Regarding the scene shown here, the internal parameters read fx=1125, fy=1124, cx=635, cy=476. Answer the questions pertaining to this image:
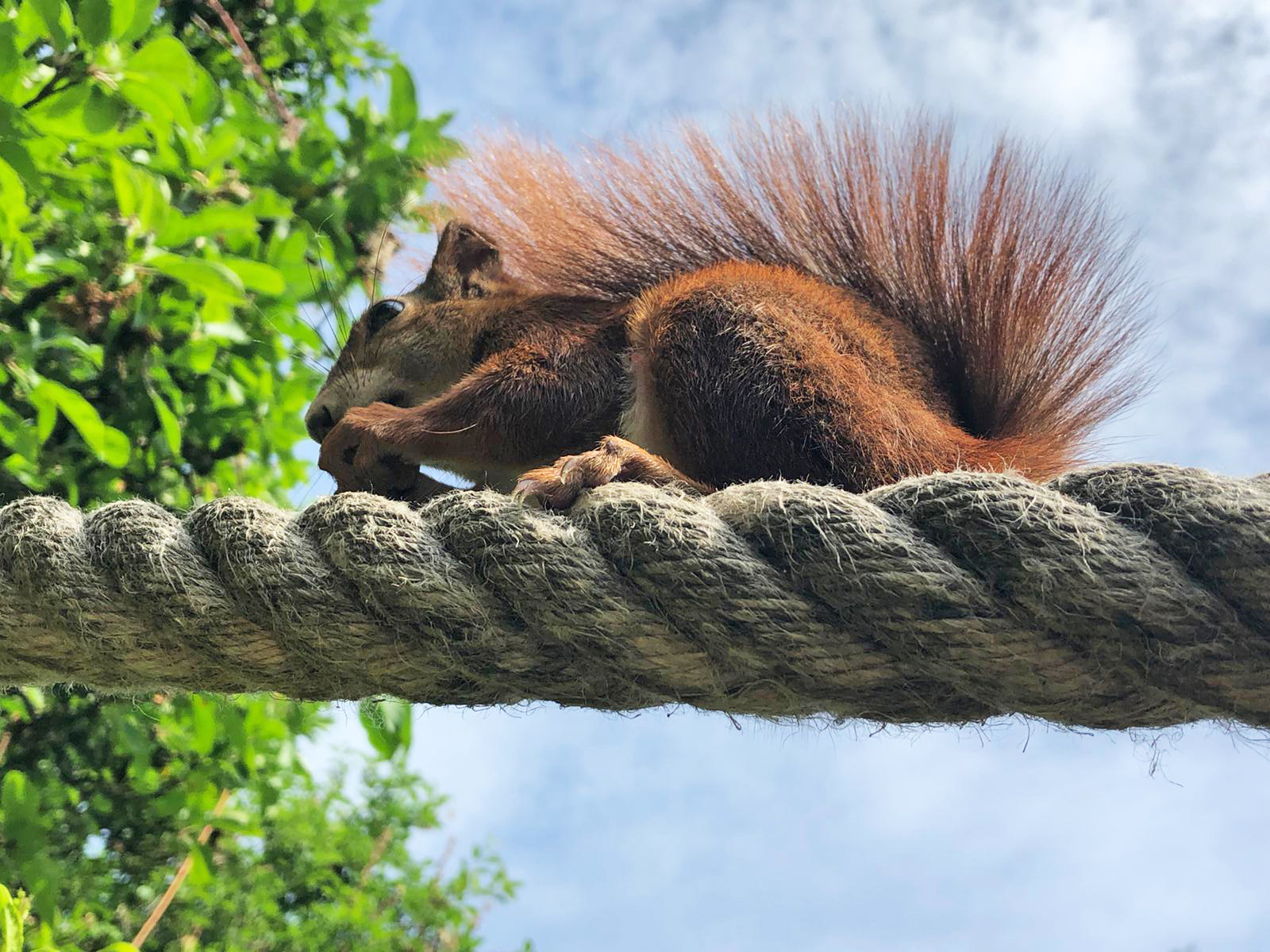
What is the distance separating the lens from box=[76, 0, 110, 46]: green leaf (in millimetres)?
1290

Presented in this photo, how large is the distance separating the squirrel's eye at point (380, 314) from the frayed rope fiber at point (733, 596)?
81 cm

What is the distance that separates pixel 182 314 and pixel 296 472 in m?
0.45

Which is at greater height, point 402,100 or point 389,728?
point 402,100

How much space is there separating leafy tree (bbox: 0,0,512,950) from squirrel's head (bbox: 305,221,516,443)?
153mm

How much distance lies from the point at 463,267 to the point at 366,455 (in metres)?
0.54

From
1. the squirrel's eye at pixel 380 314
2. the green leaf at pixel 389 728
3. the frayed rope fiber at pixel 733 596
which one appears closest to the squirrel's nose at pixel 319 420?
the squirrel's eye at pixel 380 314

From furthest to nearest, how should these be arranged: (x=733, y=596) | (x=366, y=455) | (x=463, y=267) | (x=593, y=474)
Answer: (x=463, y=267) < (x=366, y=455) < (x=593, y=474) < (x=733, y=596)

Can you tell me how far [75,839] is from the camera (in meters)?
2.19

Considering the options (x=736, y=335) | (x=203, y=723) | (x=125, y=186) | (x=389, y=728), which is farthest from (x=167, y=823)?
(x=736, y=335)

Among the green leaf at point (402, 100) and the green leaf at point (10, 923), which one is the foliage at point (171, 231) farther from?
the green leaf at point (10, 923)

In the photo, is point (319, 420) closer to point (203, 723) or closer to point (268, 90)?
point (203, 723)

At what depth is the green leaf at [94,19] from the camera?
129 centimetres

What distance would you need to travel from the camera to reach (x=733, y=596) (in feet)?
2.69

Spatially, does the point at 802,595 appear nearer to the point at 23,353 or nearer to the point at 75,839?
the point at 23,353
